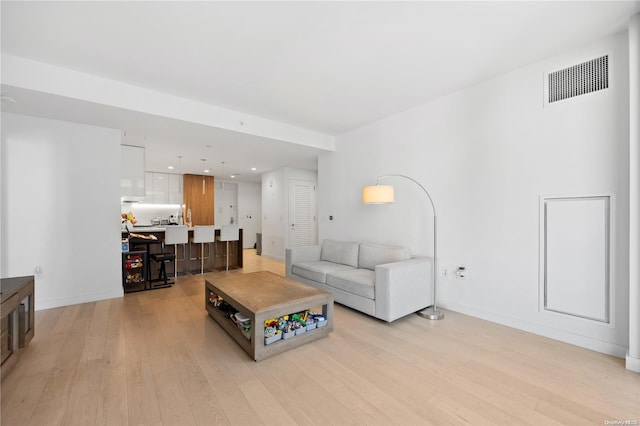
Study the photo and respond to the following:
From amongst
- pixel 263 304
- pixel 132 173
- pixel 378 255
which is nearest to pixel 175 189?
pixel 132 173

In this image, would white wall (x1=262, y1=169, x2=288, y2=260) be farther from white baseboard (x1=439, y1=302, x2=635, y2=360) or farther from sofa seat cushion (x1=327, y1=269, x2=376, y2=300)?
white baseboard (x1=439, y1=302, x2=635, y2=360)

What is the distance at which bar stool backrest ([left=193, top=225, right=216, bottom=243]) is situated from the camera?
537 cm

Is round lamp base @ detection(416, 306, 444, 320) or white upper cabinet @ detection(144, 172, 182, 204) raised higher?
white upper cabinet @ detection(144, 172, 182, 204)

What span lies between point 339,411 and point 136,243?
4558 millimetres

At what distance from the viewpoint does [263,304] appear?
240cm

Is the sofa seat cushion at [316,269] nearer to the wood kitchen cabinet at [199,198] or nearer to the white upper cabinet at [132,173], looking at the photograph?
the white upper cabinet at [132,173]

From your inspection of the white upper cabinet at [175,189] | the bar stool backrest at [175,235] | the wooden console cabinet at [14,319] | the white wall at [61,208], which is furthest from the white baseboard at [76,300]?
the white upper cabinet at [175,189]

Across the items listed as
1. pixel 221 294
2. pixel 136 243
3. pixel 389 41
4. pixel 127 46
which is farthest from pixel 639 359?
pixel 136 243

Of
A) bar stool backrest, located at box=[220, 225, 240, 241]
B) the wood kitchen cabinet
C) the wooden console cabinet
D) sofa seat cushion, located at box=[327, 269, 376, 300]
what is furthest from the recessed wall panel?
the wood kitchen cabinet

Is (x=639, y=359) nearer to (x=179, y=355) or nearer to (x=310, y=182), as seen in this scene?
(x=179, y=355)

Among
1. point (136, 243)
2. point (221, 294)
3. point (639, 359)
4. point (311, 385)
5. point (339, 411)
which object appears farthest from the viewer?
point (136, 243)

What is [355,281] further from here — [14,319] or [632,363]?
[14,319]

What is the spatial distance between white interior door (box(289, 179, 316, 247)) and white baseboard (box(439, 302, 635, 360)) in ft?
14.4

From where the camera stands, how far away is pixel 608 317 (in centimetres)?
237
